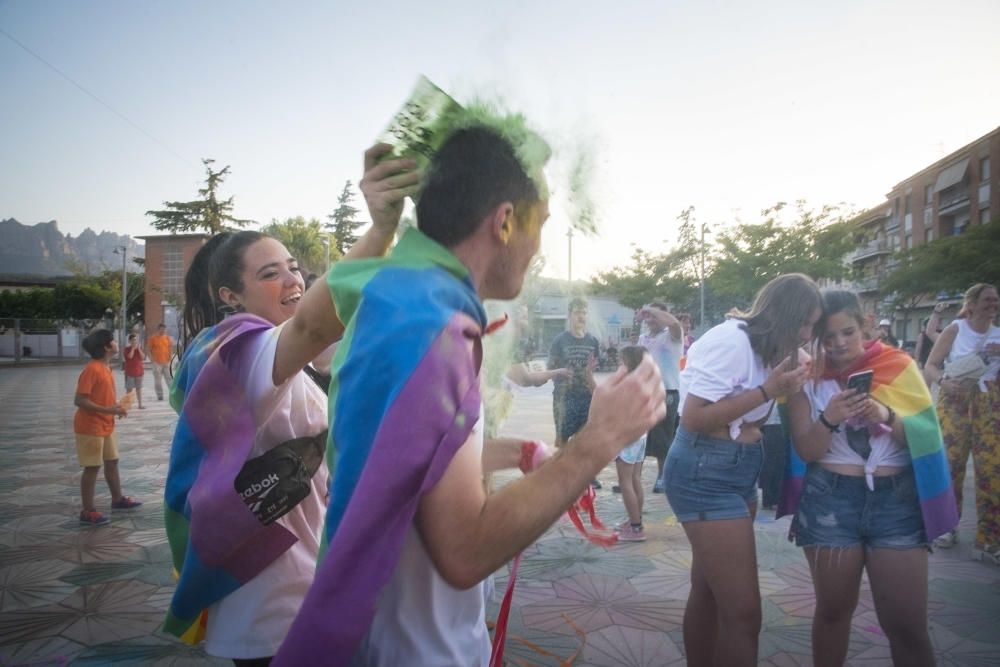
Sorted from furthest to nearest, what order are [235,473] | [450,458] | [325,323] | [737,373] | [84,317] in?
[84,317]
[737,373]
[235,473]
[325,323]
[450,458]

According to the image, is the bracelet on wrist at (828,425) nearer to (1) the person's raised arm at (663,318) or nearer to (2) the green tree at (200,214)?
(1) the person's raised arm at (663,318)

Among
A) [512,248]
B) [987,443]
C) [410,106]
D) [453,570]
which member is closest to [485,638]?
[453,570]

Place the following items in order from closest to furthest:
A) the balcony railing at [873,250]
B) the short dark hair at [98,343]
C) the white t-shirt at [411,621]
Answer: the white t-shirt at [411,621] < the short dark hair at [98,343] < the balcony railing at [873,250]

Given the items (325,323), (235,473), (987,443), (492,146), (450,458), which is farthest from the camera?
(987,443)

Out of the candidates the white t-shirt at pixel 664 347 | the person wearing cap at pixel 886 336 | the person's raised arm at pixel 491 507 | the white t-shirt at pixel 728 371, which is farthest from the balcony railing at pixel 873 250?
the person's raised arm at pixel 491 507

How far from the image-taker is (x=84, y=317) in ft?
150

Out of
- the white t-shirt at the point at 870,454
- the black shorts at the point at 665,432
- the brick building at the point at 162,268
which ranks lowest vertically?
the black shorts at the point at 665,432

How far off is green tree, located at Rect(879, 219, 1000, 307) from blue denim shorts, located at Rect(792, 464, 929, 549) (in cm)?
2968

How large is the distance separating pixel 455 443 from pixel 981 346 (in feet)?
18.9

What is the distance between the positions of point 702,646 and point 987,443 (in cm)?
378

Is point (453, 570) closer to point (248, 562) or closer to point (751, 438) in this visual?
point (248, 562)

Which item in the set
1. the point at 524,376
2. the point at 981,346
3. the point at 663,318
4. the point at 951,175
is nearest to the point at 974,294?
the point at 981,346

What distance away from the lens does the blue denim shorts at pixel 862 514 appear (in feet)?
8.10

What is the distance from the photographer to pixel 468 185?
1.24m
